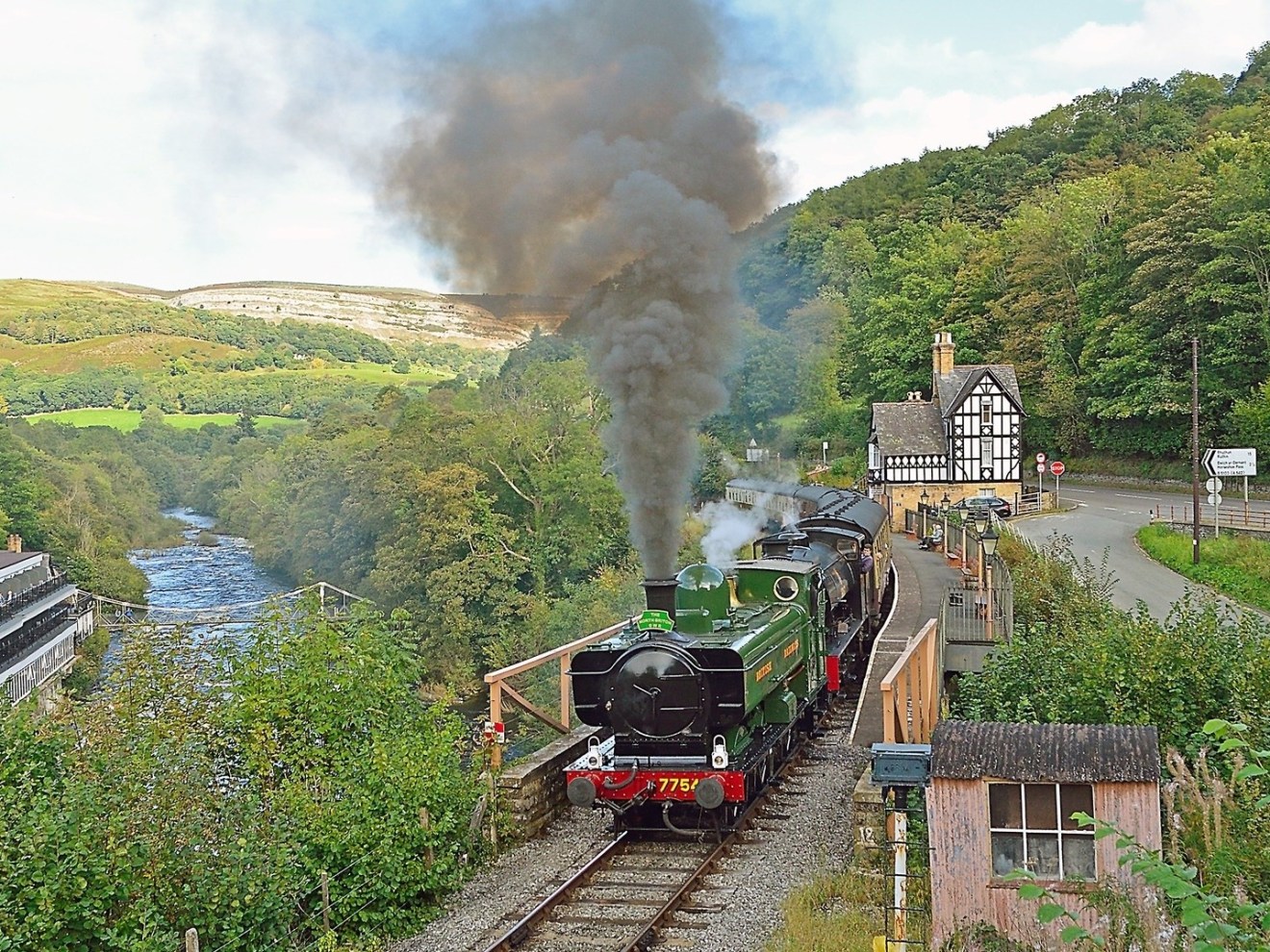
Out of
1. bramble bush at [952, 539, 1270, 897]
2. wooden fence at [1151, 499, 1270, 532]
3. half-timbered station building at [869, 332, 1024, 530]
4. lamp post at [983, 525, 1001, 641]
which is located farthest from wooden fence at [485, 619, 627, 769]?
half-timbered station building at [869, 332, 1024, 530]

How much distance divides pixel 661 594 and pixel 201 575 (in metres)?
46.3

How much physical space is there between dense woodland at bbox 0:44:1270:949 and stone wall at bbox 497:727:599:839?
2.30 feet

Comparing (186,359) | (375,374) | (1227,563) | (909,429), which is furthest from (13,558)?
(186,359)

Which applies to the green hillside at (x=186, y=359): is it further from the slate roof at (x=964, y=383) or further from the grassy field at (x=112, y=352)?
the slate roof at (x=964, y=383)

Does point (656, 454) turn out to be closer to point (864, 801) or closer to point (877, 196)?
point (864, 801)

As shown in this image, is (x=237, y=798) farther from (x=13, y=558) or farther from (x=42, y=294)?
(x=42, y=294)

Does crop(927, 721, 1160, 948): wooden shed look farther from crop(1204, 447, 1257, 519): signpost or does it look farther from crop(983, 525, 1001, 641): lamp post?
crop(1204, 447, 1257, 519): signpost

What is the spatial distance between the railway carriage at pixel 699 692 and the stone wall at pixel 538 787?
629 mm

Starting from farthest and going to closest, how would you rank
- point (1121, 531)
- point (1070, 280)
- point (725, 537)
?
point (1070, 280), point (1121, 531), point (725, 537)

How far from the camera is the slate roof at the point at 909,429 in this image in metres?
44.5

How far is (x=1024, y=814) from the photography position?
7273mm

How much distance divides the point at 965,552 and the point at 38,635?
1020 inches

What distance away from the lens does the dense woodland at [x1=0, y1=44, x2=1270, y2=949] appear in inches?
331

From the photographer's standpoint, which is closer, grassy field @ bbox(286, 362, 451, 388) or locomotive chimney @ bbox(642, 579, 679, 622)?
locomotive chimney @ bbox(642, 579, 679, 622)
